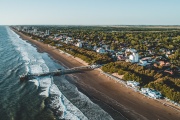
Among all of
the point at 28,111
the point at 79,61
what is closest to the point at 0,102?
the point at 28,111

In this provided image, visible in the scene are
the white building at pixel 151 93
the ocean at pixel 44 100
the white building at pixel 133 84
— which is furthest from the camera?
the white building at pixel 133 84

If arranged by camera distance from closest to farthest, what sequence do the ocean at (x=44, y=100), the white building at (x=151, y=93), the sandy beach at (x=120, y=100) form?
the ocean at (x=44, y=100) → the sandy beach at (x=120, y=100) → the white building at (x=151, y=93)

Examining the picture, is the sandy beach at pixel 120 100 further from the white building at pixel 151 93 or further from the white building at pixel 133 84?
the white building at pixel 133 84

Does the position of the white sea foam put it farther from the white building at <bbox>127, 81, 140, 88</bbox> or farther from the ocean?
the white building at <bbox>127, 81, 140, 88</bbox>

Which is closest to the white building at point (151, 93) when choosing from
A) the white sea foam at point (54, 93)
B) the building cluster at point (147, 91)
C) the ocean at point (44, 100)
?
the building cluster at point (147, 91)

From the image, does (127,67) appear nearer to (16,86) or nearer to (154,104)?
(154,104)

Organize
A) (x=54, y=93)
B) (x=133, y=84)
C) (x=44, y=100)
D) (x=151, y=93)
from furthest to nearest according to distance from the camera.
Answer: (x=133, y=84) → (x=54, y=93) → (x=151, y=93) → (x=44, y=100)

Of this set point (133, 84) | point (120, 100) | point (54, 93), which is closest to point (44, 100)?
point (54, 93)

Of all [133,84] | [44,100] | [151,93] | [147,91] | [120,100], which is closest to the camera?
[44,100]

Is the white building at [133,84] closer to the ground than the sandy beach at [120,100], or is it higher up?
higher up

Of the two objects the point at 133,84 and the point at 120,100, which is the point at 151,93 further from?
the point at 133,84
